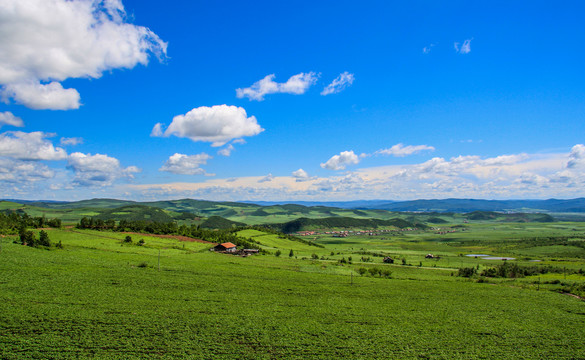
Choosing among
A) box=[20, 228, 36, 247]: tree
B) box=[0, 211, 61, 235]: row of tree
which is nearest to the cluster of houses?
box=[20, 228, 36, 247]: tree

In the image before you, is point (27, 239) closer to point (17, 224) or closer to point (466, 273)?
point (17, 224)

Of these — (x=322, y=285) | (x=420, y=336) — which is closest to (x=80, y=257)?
(x=322, y=285)

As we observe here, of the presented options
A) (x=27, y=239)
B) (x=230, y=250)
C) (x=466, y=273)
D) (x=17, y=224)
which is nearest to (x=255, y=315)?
(x=466, y=273)

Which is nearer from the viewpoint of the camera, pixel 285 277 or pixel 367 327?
pixel 367 327

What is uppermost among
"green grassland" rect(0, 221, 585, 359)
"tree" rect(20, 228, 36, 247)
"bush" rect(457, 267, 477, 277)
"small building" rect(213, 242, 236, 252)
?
"tree" rect(20, 228, 36, 247)

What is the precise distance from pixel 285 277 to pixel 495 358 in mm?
36202

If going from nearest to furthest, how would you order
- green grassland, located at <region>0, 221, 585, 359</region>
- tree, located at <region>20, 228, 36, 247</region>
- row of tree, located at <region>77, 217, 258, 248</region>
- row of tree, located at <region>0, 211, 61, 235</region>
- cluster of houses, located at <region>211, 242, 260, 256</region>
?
green grassland, located at <region>0, 221, 585, 359</region> < tree, located at <region>20, 228, 36, 247</region> < row of tree, located at <region>0, 211, 61, 235</region> < cluster of houses, located at <region>211, 242, 260, 256</region> < row of tree, located at <region>77, 217, 258, 248</region>

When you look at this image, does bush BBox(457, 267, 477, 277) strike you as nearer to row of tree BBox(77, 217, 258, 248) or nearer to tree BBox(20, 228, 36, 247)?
row of tree BBox(77, 217, 258, 248)

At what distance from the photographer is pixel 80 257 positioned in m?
60.2

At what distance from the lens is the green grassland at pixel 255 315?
88.0ft

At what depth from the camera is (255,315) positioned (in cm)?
3519

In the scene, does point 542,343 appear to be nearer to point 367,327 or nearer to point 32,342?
point 367,327

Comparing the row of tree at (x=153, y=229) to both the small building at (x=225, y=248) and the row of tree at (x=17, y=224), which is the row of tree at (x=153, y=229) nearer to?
the row of tree at (x=17, y=224)

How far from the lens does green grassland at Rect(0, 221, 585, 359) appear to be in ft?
88.0
